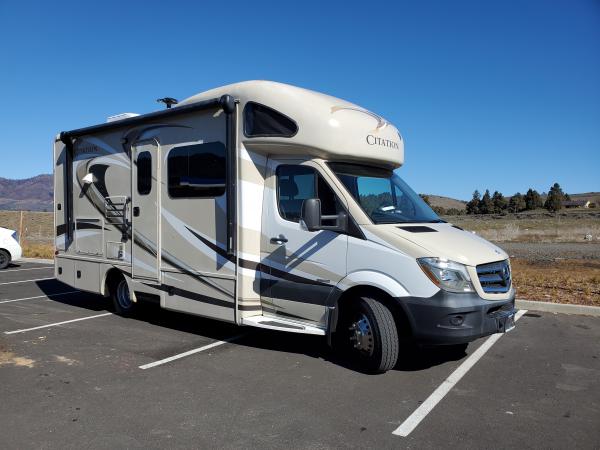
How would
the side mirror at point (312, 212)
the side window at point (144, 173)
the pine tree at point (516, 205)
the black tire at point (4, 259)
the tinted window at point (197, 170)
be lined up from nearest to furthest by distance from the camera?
the side mirror at point (312, 212) → the tinted window at point (197, 170) → the side window at point (144, 173) → the black tire at point (4, 259) → the pine tree at point (516, 205)

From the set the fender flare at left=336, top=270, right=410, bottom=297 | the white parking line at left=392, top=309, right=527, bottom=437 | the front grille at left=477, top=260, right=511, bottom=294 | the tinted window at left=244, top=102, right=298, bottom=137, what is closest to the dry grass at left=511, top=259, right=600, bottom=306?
the white parking line at left=392, top=309, right=527, bottom=437

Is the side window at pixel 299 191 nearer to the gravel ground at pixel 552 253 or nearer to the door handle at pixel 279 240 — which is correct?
the door handle at pixel 279 240

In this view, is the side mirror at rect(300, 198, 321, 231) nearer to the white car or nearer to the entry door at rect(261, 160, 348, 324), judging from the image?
the entry door at rect(261, 160, 348, 324)

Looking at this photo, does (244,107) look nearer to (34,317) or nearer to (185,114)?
(185,114)

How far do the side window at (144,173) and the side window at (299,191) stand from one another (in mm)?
2278

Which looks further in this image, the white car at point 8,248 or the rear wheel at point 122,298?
the white car at point 8,248

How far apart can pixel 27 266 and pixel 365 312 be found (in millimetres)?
14048

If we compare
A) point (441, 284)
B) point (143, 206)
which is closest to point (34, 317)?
point (143, 206)

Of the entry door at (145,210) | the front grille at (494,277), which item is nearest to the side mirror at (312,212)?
the front grille at (494,277)

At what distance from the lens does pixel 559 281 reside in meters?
10.9

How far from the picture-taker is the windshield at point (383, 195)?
19.2ft

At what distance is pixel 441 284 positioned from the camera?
16.7ft

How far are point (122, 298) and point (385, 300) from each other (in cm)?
480

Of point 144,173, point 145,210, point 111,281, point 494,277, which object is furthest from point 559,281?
point 111,281
